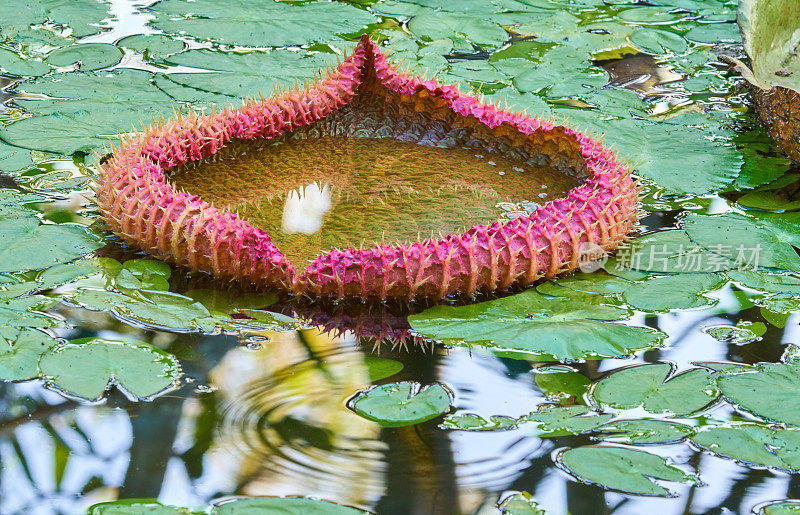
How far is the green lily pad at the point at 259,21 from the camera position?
13.3ft

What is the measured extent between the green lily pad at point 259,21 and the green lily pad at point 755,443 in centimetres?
294

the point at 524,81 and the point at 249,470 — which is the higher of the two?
the point at 524,81

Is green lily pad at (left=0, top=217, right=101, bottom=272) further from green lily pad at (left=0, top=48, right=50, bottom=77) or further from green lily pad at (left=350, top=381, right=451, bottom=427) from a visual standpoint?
green lily pad at (left=0, top=48, right=50, bottom=77)

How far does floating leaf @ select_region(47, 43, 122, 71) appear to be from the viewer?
368 cm

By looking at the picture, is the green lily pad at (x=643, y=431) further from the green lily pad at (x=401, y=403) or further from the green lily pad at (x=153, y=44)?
the green lily pad at (x=153, y=44)

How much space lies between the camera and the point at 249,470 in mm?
1543

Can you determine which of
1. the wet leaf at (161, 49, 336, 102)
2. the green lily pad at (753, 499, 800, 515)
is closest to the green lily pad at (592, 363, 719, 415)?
the green lily pad at (753, 499, 800, 515)

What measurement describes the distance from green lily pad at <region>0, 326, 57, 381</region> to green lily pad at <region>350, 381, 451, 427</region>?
2.31ft

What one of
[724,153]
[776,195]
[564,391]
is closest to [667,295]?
[564,391]

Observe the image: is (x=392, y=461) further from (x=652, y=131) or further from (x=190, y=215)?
(x=652, y=131)

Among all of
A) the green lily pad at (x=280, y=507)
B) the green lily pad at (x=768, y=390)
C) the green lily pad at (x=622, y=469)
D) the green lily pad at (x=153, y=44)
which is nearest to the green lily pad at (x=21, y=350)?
the green lily pad at (x=280, y=507)

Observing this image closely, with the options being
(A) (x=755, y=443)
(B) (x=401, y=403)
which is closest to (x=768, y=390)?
(A) (x=755, y=443)

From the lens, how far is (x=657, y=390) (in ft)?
5.93

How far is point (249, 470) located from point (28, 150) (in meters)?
1.89
